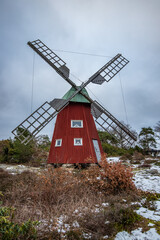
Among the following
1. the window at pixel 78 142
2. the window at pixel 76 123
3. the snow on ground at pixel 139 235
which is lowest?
the snow on ground at pixel 139 235

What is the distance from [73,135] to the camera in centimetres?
1277

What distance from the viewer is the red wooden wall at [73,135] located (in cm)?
1220

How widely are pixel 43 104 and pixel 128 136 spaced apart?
793 cm

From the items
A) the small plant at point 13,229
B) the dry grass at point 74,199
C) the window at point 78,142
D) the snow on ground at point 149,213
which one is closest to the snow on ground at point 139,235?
the dry grass at point 74,199

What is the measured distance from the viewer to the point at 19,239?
7.78 ft

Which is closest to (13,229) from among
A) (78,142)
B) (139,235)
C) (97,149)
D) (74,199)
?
(139,235)

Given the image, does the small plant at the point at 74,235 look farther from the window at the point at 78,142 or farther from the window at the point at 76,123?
the window at the point at 76,123

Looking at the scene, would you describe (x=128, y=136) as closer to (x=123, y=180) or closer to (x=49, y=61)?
(x=123, y=180)

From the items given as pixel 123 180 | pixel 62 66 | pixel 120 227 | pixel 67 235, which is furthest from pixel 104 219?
pixel 62 66

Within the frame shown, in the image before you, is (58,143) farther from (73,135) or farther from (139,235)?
(139,235)

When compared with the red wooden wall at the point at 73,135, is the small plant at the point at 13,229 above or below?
below

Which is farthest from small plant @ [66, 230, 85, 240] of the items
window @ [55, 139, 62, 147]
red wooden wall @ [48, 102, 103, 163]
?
window @ [55, 139, 62, 147]

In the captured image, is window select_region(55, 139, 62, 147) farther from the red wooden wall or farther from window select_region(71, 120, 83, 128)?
window select_region(71, 120, 83, 128)

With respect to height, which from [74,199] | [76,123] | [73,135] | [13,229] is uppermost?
[76,123]
